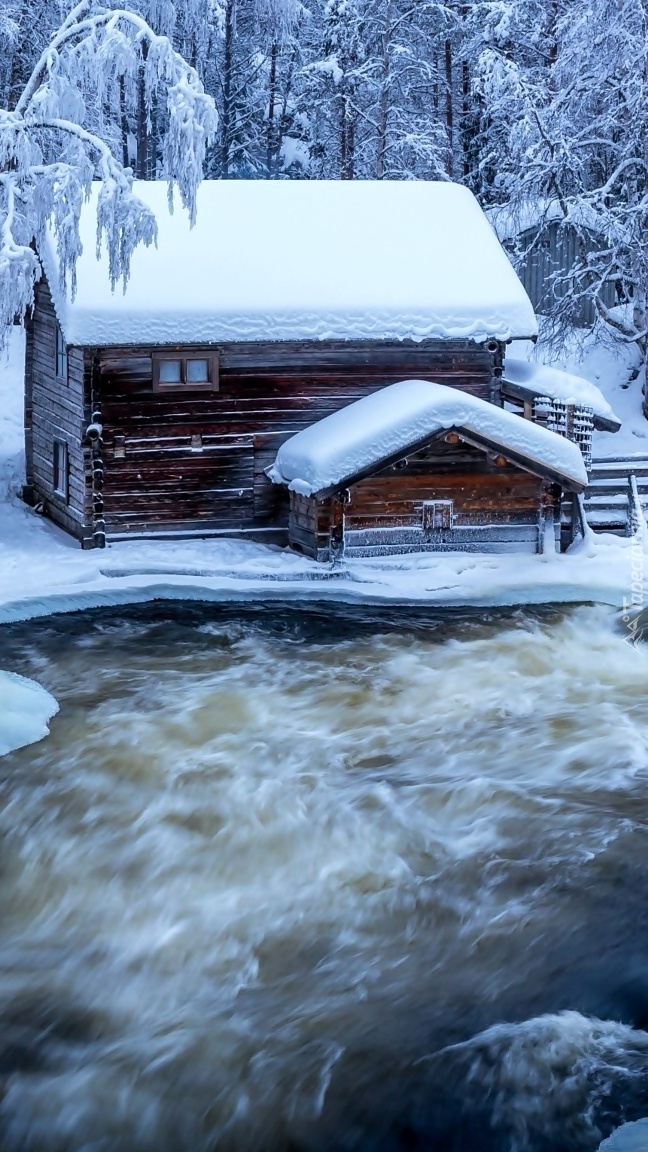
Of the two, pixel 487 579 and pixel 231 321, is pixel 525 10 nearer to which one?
pixel 231 321

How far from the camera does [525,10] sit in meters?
34.4

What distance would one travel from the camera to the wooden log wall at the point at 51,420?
2077 cm

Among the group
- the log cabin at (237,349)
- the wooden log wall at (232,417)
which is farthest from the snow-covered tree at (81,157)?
the wooden log wall at (232,417)

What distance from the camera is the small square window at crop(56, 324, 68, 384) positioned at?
71.0 ft

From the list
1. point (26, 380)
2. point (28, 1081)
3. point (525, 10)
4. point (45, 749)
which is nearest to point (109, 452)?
point (26, 380)

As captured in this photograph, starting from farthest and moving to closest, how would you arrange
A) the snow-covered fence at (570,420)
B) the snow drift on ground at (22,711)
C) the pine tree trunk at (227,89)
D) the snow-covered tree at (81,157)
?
1. the pine tree trunk at (227,89)
2. the snow-covered fence at (570,420)
3. the snow-covered tree at (81,157)
4. the snow drift on ground at (22,711)

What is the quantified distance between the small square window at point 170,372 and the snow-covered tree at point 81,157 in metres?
2.13

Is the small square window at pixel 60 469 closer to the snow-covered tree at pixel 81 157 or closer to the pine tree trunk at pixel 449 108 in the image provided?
the snow-covered tree at pixel 81 157

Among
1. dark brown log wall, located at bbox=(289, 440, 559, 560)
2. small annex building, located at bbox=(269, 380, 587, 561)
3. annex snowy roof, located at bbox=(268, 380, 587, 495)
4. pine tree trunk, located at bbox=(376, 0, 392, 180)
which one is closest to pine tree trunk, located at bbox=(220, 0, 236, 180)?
pine tree trunk, located at bbox=(376, 0, 392, 180)

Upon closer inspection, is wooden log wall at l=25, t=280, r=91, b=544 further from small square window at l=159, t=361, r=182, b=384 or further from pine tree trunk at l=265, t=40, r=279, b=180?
pine tree trunk at l=265, t=40, r=279, b=180

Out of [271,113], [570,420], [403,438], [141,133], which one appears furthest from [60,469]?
[271,113]

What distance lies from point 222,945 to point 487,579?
1059cm

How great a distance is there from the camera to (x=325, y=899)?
399 inches

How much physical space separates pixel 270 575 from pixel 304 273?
560 centimetres
